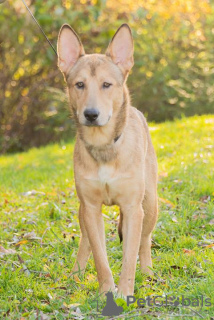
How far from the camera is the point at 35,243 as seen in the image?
16.5ft

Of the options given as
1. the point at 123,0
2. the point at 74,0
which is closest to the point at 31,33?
the point at 74,0

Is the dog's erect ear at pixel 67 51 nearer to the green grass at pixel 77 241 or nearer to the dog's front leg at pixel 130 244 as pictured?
the dog's front leg at pixel 130 244

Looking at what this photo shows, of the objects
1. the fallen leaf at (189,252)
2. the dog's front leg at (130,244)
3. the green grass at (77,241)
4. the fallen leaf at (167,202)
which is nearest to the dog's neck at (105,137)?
the dog's front leg at (130,244)

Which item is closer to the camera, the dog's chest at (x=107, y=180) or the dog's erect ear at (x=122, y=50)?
the dog's chest at (x=107, y=180)

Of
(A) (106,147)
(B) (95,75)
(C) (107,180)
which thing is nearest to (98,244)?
(C) (107,180)

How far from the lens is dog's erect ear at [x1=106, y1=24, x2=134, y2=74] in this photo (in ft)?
13.5

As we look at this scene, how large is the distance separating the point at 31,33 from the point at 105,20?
167 cm

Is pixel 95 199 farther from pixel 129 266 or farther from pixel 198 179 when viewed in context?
pixel 198 179

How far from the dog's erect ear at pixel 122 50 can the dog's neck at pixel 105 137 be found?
0.30 meters

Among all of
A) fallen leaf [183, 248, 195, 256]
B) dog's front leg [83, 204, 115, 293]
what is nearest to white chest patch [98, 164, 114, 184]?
dog's front leg [83, 204, 115, 293]

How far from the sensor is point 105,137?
4027 millimetres

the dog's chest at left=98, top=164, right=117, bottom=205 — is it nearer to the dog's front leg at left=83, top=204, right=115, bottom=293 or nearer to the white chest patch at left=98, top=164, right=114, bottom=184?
the white chest patch at left=98, top=164, right=114, bottom=184

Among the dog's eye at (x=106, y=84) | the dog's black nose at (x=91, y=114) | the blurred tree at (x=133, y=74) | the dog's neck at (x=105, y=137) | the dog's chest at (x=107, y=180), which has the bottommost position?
the blurred tree at (x=133, y=74)

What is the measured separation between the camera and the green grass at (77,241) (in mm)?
3705
